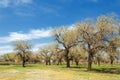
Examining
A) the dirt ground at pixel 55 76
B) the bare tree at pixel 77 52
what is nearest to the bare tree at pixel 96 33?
the bare tree at pixel 77 52

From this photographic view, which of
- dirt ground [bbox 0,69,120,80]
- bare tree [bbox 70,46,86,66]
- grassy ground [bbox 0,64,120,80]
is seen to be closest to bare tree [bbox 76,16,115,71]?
bare tree [bbox 70,46,86,66]

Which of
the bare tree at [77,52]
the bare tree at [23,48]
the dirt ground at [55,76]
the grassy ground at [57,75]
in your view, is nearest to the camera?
the dirt ground at [55,76]

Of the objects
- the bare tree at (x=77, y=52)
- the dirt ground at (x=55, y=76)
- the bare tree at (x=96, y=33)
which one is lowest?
the dirt ground at (x=55, y=76)

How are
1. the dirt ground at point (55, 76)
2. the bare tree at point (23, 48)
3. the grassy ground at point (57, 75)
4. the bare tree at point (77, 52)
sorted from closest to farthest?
the dirt ground at point (55, 76), the grassy ground at point (57, 75), the bare tree at point (77, 52), the bare tree at point (23, 48)

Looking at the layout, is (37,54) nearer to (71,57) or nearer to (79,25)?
(71,57)

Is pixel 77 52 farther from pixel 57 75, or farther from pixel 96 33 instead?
pixel 57 75

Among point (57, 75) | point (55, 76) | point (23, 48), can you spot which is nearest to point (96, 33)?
point (57, 75)

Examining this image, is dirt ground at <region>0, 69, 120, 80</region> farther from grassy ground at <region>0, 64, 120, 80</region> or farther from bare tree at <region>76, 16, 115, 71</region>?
bare tree at <region>76, 16, 115, 71</region>

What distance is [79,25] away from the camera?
184ft

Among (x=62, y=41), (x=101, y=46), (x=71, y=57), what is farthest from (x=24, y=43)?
(x=101, y=46)

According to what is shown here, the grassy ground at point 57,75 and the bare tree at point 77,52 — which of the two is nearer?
the grassy ground at point 57,75

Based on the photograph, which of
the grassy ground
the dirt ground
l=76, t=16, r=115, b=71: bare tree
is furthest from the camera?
l=76, t=16, r=115, b=71: bare tree

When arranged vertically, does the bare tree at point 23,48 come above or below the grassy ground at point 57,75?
above

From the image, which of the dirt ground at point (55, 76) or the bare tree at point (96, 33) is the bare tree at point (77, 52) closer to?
the bare tree at point (96, 33)
